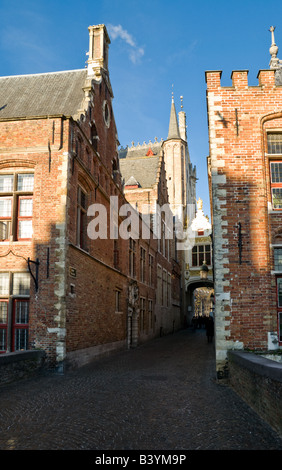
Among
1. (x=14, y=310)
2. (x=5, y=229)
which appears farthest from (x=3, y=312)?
(x=5, y=229)

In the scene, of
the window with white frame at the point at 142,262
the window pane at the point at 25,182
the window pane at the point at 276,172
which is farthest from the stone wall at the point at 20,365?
the window with white frame at the point at 142,262

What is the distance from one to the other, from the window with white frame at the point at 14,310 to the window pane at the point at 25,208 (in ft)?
6.00

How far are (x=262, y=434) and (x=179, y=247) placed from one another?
3824 cm

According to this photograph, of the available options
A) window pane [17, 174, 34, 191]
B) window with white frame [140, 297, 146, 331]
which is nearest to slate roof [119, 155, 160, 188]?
window with white frame [140, 297, 146, 331]

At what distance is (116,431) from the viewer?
5688mm

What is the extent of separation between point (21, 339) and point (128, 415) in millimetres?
6073

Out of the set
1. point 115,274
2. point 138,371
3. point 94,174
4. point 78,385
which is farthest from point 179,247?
point 78,385

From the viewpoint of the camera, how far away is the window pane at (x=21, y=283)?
12.0m

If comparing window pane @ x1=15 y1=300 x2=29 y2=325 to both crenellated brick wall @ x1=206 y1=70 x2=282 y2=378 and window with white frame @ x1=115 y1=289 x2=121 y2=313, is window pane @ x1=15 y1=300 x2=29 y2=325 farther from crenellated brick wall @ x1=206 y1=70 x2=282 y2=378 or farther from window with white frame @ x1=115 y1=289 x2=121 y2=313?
window with white frame @ x1=115 y1=289 x2=121 y2=313

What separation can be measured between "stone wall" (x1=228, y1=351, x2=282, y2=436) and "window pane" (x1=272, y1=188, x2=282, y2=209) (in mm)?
3952

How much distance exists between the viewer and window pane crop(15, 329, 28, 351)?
11.8 metres

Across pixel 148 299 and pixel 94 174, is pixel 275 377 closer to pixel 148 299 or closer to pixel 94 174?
pixel 94 174

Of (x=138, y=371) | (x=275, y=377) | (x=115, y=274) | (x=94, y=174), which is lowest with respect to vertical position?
(x=138, y=371)
